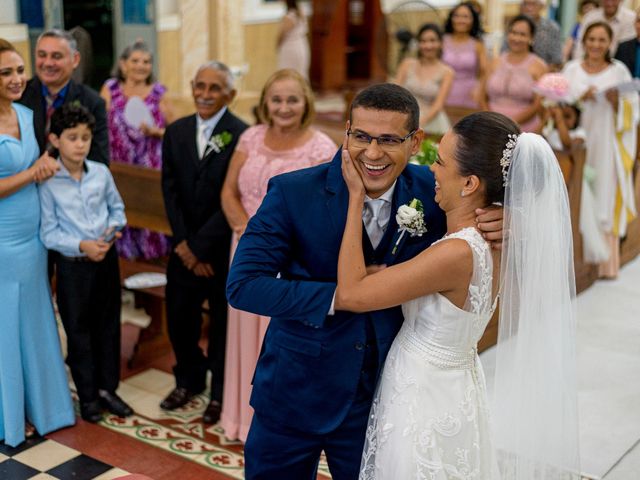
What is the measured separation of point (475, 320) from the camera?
2645mm

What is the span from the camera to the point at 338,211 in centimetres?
261

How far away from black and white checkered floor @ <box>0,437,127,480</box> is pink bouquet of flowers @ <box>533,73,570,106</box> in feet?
13.2

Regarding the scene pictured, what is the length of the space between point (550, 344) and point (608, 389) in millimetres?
2631

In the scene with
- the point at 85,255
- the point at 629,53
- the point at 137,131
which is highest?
the point at 629,53

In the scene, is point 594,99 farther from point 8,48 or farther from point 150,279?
point 8,48

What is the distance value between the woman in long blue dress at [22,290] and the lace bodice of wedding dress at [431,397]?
2111 mm

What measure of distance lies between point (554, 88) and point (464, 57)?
64.7 inches

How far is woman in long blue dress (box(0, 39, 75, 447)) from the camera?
4082 mm

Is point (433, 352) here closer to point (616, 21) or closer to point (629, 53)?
point (629, 53)

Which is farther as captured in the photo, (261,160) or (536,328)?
(261,160)

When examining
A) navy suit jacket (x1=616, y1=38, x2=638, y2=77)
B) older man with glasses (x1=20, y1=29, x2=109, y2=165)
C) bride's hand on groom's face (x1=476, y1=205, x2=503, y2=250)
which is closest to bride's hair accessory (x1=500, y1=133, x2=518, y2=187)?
bride's hand on groom's face (x1=476, y1=205, x2=503, y2=250)

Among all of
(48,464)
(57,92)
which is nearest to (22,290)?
(48,464)

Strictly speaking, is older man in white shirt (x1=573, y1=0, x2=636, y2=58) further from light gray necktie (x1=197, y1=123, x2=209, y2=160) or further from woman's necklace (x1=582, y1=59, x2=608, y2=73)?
light gray necktie (x1=197, y1=123, x2=209, y2=160)

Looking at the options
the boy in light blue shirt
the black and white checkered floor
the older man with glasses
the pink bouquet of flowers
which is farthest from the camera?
the pink bouquet of flowers
